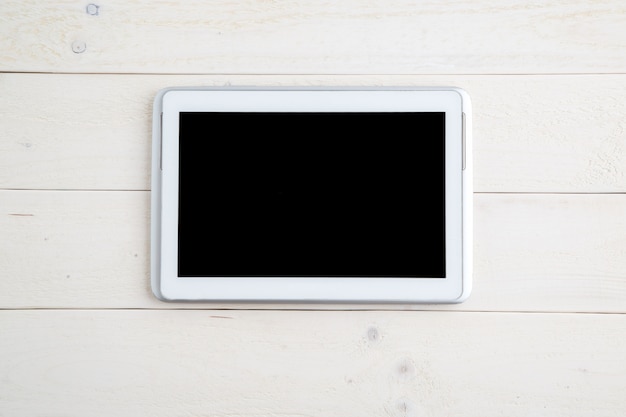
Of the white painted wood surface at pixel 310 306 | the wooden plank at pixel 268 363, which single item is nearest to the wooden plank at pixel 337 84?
the white painted wood surface at pixel 310 306

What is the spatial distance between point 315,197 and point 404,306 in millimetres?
131

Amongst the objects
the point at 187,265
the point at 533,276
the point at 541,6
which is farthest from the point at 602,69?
the point at 187,265

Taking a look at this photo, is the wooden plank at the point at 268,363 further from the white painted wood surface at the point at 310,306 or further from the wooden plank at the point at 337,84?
the wooden plank at the point at 337,84

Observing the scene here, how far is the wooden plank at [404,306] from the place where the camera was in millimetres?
463

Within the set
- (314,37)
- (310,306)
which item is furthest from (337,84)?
(310,306)

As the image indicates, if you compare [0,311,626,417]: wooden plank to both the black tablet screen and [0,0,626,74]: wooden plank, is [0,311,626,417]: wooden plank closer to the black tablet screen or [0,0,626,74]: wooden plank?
the black tablet screen

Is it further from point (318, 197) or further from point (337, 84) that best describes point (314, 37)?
point (318, 197)

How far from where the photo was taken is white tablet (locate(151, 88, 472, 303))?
45cm

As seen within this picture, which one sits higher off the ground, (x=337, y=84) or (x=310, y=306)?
(x=337, y=84)

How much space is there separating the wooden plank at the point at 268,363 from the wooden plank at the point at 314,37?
0.76ft

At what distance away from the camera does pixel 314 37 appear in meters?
0.47

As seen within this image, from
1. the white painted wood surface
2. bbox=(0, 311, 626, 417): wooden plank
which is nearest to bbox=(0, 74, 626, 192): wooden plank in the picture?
the white painted wood surface

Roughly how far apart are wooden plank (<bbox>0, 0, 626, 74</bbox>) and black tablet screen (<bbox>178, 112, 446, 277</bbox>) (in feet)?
0.20

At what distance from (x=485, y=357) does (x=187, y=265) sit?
0.29m
